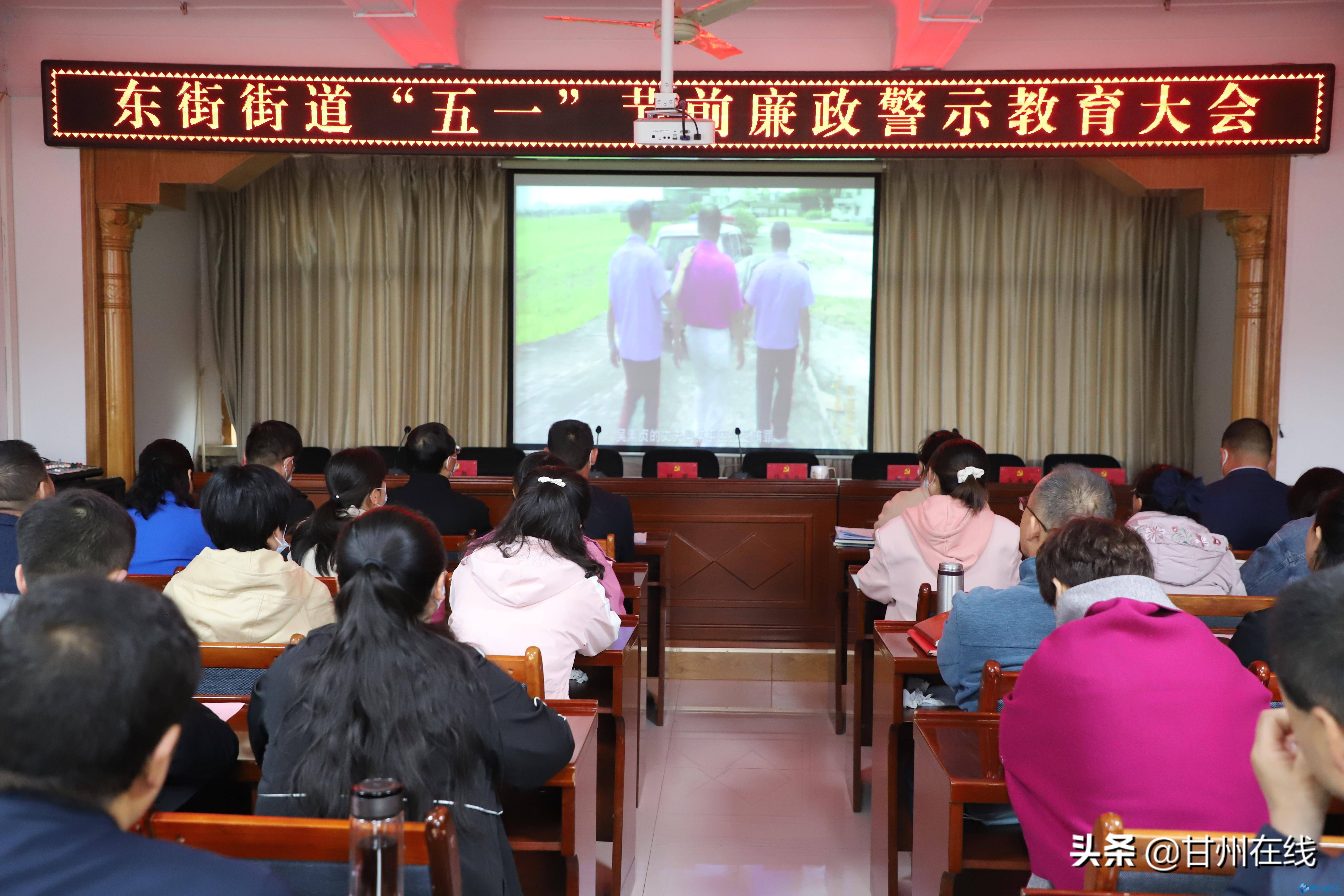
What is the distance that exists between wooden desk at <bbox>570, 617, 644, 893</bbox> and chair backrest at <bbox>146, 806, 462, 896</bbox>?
1377mm

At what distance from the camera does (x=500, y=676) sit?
1551 millimetres

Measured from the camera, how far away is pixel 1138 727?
57.6 inches

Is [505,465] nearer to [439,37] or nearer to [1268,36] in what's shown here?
[439,37]

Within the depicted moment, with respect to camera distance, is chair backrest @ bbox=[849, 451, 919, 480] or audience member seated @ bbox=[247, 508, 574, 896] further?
chair backrest @ bbox=[849, 451, 919, 480]

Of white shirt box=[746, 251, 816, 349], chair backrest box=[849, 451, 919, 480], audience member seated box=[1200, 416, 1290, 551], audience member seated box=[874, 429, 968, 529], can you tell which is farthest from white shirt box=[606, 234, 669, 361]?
audience member seated box=[1200, 416, 1290, 551]

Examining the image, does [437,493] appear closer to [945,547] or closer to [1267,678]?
[945,547]

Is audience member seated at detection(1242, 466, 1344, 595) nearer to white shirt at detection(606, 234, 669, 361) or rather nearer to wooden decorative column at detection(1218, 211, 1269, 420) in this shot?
wooden decorative column at detection(1218, 211, 1269, 420)

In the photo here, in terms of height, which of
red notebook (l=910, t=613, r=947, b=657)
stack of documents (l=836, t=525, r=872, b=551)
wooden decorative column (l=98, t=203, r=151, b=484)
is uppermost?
wooden decorative column (l=98, t=203, r=151, b=484)

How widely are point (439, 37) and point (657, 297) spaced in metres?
2.54

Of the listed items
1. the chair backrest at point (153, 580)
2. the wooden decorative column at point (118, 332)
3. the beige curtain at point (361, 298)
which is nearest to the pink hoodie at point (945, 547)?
the chair backrest at point (153, 580)

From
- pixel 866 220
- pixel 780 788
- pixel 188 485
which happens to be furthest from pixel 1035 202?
pixel 188 485

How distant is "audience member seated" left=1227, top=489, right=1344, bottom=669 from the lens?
2.12 meters

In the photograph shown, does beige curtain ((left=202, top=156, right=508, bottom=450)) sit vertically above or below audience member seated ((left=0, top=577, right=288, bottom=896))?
above

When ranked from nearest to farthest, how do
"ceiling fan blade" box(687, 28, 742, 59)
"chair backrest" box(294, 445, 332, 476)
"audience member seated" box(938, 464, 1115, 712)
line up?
"audience member seated" box(938, 464, 1115, 712)
"ceiling fan blade" box(687, 28, 742, 59)
"chair backrest" box(294, 445, 332, 476)
